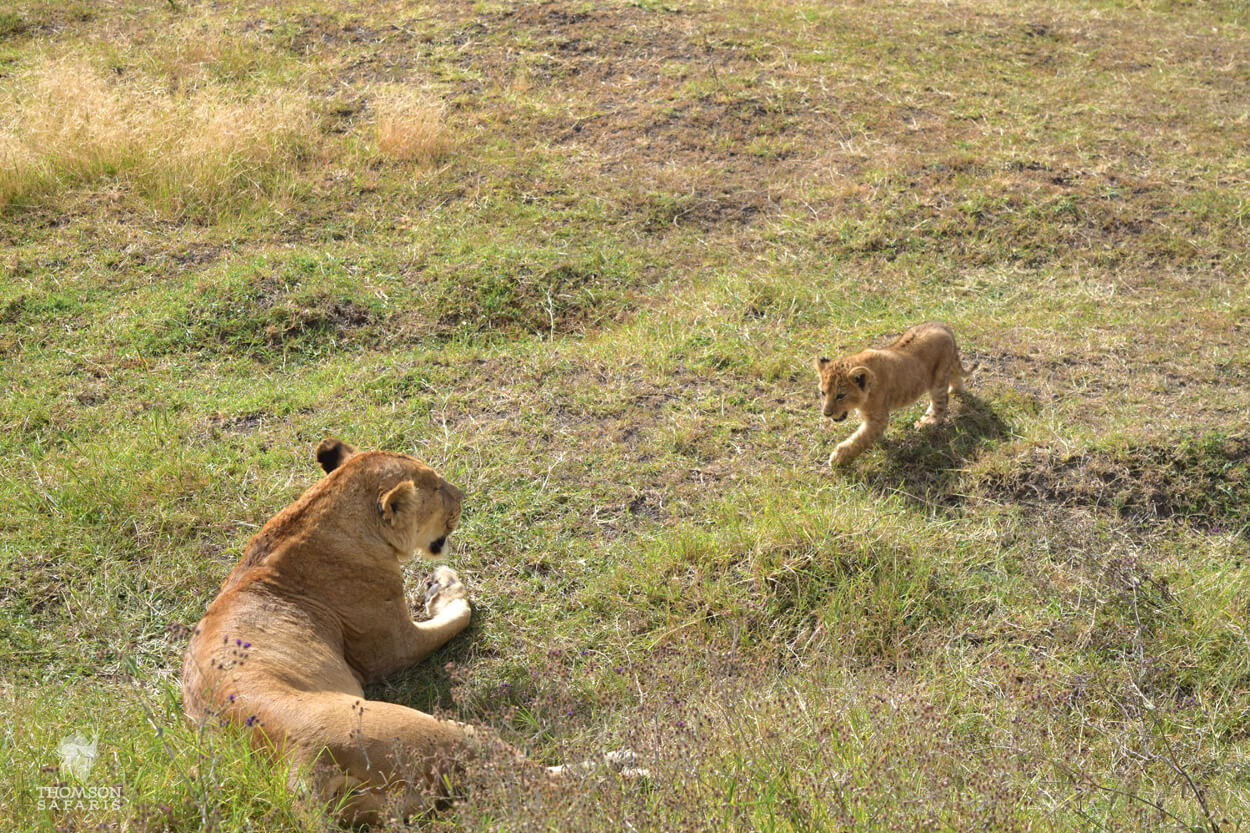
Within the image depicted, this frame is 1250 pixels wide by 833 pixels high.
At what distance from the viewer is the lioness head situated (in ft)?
15.9

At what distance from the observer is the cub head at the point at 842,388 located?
663 cm

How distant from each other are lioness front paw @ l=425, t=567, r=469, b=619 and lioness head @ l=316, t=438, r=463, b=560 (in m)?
0.29

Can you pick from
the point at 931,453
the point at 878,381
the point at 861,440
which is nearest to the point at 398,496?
the point at 861,440

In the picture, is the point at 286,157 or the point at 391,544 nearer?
the point at 391,544

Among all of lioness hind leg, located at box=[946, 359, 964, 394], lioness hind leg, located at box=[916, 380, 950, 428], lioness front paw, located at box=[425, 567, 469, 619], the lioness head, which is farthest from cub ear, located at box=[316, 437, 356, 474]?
lioness hind leg, located at box=[946, 359, 964, 394]

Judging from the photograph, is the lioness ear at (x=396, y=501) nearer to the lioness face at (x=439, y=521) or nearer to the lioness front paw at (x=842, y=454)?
the lioness face at (x=439, y=521)

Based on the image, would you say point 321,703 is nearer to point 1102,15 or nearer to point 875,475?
point 875,475

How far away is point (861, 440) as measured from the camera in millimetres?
6754

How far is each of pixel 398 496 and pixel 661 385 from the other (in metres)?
3.18

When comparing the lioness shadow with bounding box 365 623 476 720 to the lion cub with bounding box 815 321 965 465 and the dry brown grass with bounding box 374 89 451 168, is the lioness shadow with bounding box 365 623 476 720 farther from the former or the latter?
the dry brown grass with bounding box 374 89 451 168

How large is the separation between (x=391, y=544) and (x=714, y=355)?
373 centimetres

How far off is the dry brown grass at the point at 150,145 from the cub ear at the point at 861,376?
668 centimetres

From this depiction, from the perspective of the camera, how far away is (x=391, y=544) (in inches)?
195

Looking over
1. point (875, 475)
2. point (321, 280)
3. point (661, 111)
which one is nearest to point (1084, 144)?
point (661, 111)
